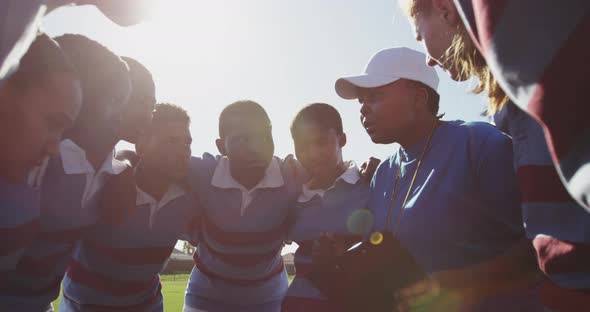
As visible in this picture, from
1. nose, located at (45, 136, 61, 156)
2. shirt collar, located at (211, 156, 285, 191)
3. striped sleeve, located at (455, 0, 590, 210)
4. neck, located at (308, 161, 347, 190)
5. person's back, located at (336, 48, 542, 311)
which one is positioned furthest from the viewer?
shirt collar, located at (211, 156, 285, 191)

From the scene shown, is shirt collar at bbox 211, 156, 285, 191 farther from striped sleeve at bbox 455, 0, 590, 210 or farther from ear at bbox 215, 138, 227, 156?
striped sleeve at bbox 455, 0, 590, 210

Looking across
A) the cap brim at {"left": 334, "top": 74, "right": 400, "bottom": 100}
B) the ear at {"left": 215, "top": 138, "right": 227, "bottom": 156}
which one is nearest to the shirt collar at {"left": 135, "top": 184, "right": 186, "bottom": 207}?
the ear at {"left": 215, "top": 138, "right": 227, "bottom": 156}

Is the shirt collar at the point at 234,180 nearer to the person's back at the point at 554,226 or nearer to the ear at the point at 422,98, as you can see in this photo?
the ear at the point at 422,98

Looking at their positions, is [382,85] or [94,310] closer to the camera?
[382,85]

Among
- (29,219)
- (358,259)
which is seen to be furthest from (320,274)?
(29,219)

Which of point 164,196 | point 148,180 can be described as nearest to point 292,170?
point 164,196

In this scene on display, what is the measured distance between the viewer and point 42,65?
1300 mm

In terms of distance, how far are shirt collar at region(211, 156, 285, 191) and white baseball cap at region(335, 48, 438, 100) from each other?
44.9 inches

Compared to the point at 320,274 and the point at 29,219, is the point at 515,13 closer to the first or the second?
the point at 320,274

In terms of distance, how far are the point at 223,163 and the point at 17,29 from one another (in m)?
3.13

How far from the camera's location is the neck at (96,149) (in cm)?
221

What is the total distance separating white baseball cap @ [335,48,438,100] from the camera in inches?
101

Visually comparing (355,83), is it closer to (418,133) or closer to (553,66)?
(418,133)

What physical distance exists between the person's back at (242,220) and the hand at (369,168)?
2.13 ft
